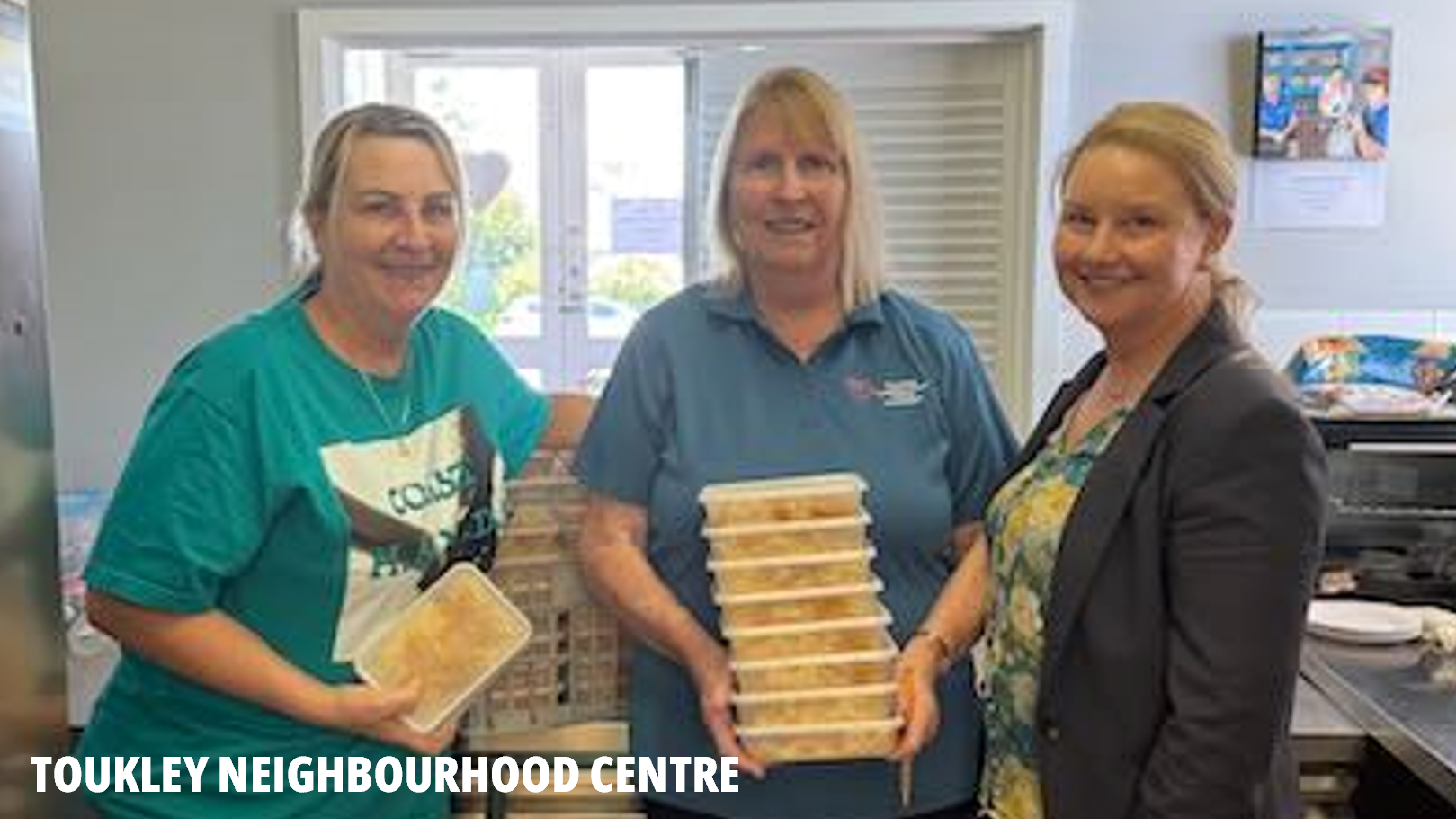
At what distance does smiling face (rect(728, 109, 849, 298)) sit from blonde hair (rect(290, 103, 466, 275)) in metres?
0.31

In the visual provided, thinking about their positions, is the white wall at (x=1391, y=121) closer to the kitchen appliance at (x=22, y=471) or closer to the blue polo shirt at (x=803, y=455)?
the blue polo shirt at (x=803, y=455)

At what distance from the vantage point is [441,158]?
4.34 feet

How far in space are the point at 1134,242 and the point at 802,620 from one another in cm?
50

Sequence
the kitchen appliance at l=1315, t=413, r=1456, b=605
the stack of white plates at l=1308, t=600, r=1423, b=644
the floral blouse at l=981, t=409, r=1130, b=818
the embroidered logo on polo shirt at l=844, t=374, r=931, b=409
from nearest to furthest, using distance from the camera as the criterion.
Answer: the floral blouse at l=981, t=409, r=1130, b=818
the embroidered logo on polo shirt at l=844, t=374, r=931, b=409
the stack of white plates at l=1308, t=600, r=1423, b=644
the kitchen appliance at l=1315, t=413, r=1456, b=605

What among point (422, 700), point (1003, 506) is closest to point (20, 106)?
point (422, 700)

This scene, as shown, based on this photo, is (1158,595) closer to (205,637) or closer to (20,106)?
(205,637)

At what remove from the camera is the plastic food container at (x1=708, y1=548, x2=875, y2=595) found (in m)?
1.34

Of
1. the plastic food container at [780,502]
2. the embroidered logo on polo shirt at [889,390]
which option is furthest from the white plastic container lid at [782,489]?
the embroidered logo on polo shirt at [889,390]

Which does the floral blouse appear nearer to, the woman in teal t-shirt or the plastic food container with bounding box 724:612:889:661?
the plastic food container with bounding box 724:612:889:661

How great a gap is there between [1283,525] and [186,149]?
2529 millimetres

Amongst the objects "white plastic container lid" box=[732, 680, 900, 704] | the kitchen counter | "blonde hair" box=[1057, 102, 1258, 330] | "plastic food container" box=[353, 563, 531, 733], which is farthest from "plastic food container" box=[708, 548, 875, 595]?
the kitchen counter

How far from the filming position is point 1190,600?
3.49ft

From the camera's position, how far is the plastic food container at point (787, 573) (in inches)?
52.7

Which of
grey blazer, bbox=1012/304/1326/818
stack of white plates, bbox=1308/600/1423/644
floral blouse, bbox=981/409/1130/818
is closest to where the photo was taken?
grey blazer, bbox=1012/304/1326/818
